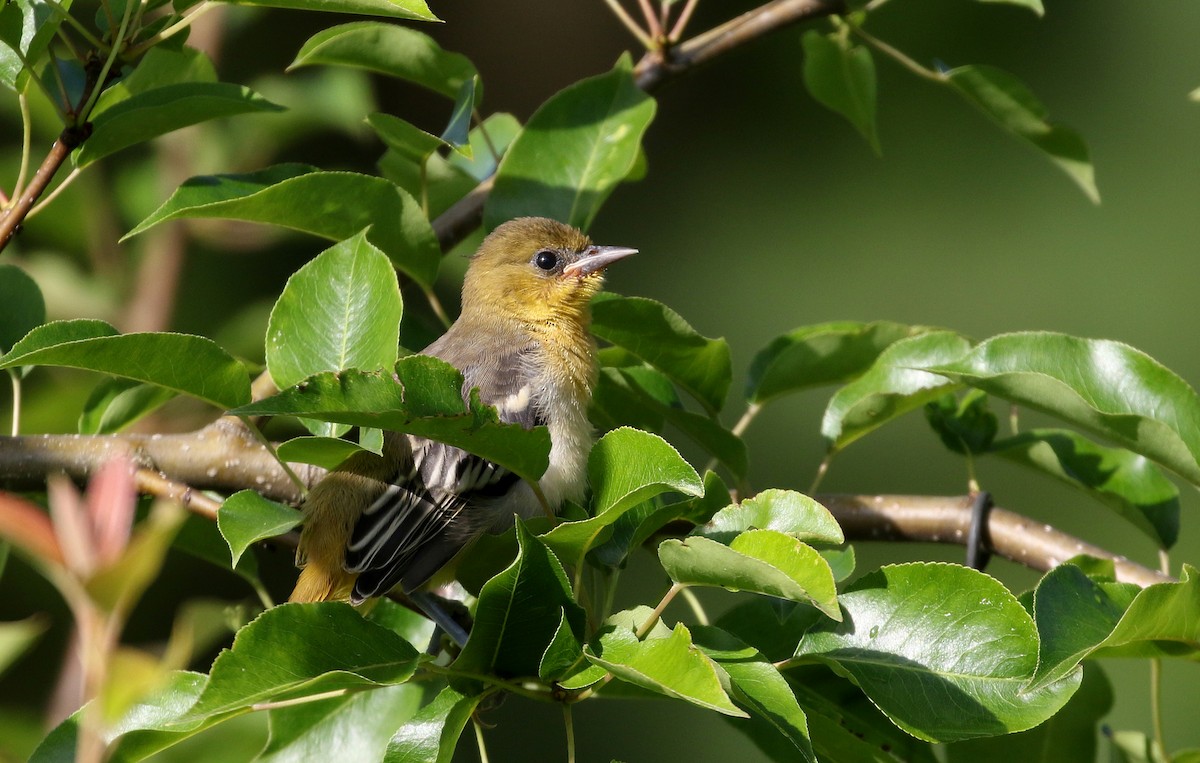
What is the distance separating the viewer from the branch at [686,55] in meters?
3.17

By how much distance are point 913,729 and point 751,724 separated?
0.47 meters

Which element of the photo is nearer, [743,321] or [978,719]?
[978,719]

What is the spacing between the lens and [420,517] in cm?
286

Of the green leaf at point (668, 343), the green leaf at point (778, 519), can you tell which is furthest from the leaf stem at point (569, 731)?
the green leaf at point (668, 343)

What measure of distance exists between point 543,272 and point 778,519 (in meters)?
2.25

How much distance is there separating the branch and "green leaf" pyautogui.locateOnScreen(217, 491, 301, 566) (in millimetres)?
1206

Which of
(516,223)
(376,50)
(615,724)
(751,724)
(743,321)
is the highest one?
(376,50)

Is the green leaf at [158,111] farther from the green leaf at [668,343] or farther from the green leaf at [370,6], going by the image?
the green leaf at [668,343]

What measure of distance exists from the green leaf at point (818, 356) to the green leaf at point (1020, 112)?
675 mm

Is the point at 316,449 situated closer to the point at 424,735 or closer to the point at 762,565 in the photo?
the point at 424,735

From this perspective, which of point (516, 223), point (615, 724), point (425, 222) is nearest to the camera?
point (425, 222)

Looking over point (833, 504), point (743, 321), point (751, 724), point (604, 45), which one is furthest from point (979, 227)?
A: point (751, 724)

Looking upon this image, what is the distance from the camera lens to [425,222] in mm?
2744

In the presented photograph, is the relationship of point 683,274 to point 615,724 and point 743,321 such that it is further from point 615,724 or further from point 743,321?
point 615,724
